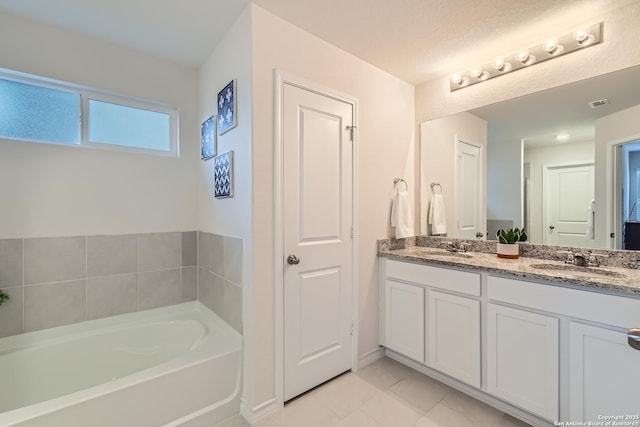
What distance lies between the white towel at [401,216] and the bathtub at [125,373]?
1.47 meters

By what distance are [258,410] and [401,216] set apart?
169 centimetres

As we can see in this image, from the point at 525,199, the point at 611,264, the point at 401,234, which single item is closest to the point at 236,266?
the point at 401,234

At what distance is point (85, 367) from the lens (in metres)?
1.78

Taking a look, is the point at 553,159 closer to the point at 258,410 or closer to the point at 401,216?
the point at 401,216

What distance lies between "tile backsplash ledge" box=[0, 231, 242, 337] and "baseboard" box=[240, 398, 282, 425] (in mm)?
444

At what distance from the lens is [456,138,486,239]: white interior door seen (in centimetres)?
226

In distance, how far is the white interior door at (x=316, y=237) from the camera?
1.73m

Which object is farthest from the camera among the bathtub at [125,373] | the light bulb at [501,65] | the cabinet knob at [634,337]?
the light bulb at [501,65]

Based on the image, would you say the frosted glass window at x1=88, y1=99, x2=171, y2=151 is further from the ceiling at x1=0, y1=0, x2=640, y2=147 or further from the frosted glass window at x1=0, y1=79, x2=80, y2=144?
the ceiling at x1=0, y1=0, x2=640, y2=147

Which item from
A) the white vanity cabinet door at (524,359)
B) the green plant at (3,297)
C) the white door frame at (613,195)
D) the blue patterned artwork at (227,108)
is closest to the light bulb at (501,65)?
the white door frame at (613,195)

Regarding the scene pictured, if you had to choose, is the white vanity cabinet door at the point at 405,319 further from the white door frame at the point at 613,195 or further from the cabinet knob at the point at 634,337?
the white door frame at the point at 613,195

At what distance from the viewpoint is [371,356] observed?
7.26 ft

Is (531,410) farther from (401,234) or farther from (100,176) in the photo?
(100,176)

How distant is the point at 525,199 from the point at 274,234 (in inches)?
74.3
